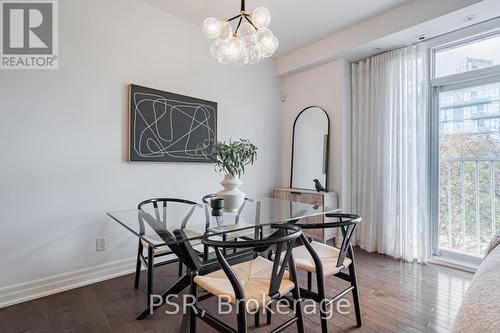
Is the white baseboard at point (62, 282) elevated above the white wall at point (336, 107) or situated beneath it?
situated beneath

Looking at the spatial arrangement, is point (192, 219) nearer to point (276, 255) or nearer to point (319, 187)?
point (276, 255)

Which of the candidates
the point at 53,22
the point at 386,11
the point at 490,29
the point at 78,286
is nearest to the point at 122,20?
the point at 53,22

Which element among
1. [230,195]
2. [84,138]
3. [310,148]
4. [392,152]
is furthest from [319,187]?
[84,138]

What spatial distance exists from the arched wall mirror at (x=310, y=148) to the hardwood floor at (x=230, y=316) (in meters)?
1.49

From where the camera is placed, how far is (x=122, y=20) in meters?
2.73

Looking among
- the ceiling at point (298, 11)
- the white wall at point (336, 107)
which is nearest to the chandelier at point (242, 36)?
the ceiling at point (298, 11)

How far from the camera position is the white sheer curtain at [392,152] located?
3.13 meters

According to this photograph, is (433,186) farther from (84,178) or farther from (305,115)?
(84,178)

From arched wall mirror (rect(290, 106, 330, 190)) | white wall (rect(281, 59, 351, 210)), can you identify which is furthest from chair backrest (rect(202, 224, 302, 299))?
arched wall mirror (rect(290, 106, 330, 190))

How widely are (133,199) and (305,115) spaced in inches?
103

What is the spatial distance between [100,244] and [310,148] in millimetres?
2844

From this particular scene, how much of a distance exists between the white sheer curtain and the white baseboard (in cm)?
289

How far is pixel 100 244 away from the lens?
103 inches

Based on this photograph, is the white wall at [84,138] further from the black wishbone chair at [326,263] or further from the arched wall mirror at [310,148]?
the black wishbone chair at [326,263]
